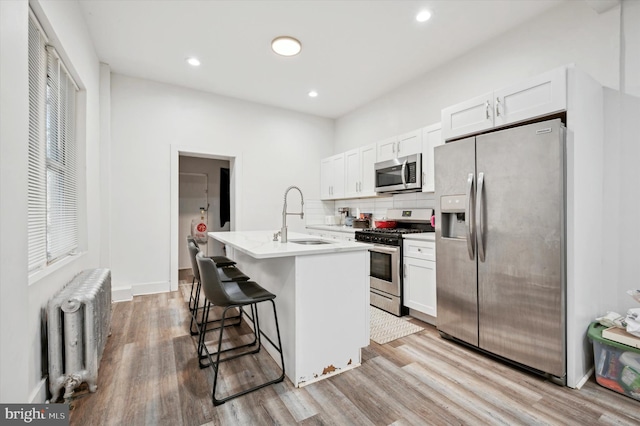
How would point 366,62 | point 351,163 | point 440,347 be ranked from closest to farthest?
point 440,347 < point 366,62 < point 351,163

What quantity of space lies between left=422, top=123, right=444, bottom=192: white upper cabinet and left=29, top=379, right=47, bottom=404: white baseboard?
3.59 meters

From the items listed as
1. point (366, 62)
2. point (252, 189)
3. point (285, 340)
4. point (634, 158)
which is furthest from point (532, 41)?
point (252, 189)

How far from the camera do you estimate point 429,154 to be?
3.38 metres

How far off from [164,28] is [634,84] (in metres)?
4.01

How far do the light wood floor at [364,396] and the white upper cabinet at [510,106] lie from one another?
6.10ft

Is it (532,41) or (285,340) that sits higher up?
(532,41)

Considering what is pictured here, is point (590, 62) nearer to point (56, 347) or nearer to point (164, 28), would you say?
point (164, 28)

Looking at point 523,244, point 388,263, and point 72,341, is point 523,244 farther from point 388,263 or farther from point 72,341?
point 72,341

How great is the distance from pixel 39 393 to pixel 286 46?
3407 millimetres

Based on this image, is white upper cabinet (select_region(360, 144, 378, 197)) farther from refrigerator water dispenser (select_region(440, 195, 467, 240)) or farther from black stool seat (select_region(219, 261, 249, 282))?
black stool seat (select_region(219, 261, 249, 282))

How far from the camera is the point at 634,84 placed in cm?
212

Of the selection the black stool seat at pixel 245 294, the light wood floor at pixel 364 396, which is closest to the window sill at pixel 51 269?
the light wood floor at pixel 364 396

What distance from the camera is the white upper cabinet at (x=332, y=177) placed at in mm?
4945
